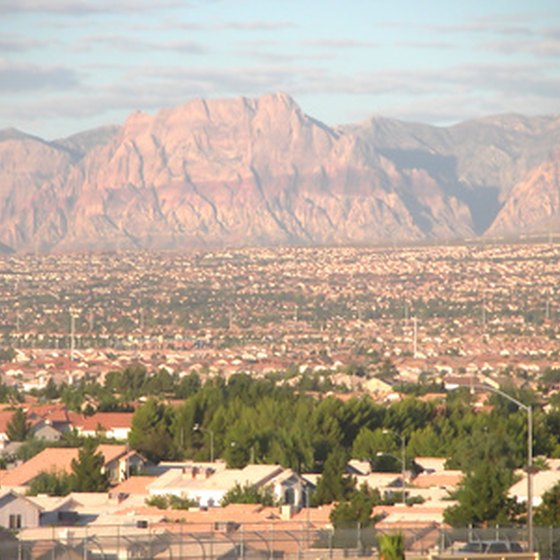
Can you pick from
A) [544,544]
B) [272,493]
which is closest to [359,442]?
[272,493]

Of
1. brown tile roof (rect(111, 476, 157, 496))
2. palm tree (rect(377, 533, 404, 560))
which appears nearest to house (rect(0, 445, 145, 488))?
brown tile roof (rect(111, 476, 157, 496))

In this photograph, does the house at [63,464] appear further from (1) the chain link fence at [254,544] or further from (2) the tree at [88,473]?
(1) the chain link fence at [254,544]

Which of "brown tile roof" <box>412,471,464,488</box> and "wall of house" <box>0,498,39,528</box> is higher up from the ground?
"wall of house" <box>0,498,39,528</box>

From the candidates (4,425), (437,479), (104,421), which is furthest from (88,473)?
(104,421)

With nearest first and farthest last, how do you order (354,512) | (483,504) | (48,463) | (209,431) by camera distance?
(354,512) → (483,504) → (48,463) → (209,431)

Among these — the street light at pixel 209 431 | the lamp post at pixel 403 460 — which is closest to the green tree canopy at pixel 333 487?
the lamp post at pixel 403 460

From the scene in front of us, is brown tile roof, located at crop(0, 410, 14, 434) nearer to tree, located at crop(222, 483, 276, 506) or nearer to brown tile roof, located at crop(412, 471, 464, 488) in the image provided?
brown tile roof, located at crop(412, 471, 464, 488)

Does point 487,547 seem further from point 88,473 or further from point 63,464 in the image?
point 63,464
